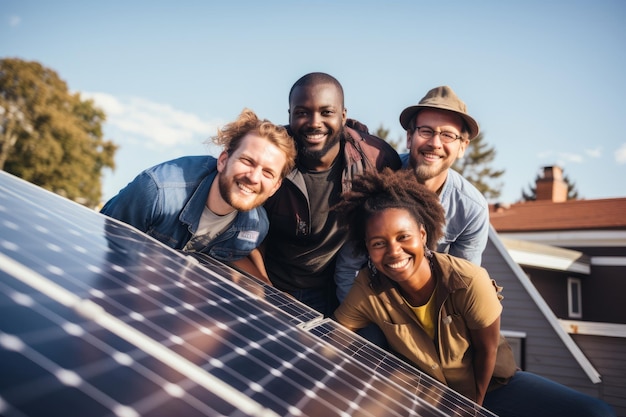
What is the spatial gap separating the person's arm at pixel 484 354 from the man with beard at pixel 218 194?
211 centimetres

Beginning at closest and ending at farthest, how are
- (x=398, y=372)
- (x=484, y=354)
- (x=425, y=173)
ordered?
(x=398, y=372) → (x=484, y=354) → (x=425, y=173)

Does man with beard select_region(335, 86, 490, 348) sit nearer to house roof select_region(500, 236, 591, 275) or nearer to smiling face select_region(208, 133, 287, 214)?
smiling face select_region(208, 133, 287, 214)

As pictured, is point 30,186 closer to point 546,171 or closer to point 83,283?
point 83,283

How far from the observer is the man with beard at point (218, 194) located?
Result: 394 cm

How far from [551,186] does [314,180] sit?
35.6m

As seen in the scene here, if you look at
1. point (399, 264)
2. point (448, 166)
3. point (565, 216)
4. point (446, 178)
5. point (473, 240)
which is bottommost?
point (399, 264)

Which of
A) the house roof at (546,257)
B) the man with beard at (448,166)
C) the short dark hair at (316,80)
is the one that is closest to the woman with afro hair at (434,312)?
the man with beard at (448,166)

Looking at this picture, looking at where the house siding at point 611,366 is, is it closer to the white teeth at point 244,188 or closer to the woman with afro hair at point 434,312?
the woman with afro hair at point 434,312

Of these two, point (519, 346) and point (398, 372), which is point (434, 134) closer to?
point (398, 372)

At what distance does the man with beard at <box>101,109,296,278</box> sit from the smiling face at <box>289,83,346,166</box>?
314 millimetres

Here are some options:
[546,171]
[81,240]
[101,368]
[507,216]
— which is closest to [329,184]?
[81,240]

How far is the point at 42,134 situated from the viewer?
4406 centimetres

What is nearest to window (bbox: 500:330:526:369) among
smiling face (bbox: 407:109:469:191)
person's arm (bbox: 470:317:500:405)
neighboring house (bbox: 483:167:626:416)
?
neighboring house (bbox: 483:167:626:416)

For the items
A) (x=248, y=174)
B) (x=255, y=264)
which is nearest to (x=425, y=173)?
(x=248, y=174)
